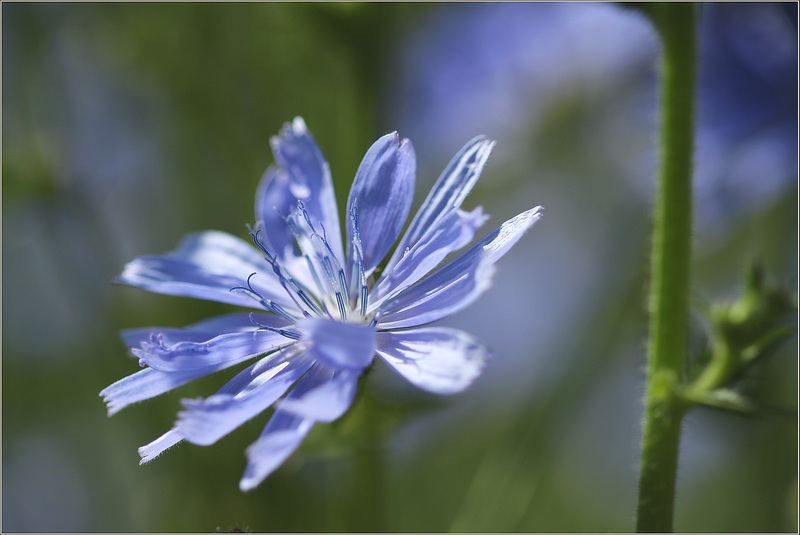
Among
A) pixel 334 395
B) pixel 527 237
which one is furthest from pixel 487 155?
pixel 527 237

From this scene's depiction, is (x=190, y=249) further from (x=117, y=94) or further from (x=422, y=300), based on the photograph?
(x=117, y=94)

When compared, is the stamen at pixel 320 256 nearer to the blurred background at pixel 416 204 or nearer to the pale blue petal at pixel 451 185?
the pale blue petal at pixel 451 185

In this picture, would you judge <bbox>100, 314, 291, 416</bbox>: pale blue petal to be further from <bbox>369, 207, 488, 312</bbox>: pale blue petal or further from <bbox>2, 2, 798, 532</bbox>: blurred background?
<bbox>2, 2, 798, 532</bbox>: blurred background

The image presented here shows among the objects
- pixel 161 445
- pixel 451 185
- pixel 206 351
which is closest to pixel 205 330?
pixel 206 351

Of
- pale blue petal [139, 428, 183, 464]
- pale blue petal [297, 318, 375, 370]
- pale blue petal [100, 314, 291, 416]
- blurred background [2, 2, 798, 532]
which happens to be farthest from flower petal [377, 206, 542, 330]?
blurred background [2, 2, 798, 532]

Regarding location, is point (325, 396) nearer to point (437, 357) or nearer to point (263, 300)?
point (437, 357)

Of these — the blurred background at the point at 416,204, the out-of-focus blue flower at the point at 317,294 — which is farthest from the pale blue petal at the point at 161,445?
the blurred background at the point at 416,204
